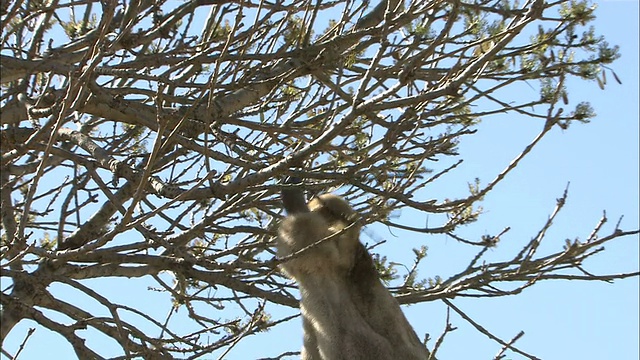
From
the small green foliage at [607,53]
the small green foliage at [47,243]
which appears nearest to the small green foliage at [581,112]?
the small green foliage at [607,53]

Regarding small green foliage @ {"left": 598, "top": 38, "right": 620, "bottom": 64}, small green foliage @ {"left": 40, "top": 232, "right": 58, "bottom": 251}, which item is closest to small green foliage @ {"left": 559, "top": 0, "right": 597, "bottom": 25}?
small green foliage @ {"left": 598, "top": 38, "right": 620, "bottom": 64}

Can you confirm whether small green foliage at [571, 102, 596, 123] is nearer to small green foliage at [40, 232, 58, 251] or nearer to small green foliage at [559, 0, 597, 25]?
small green foliage at [559, 0, 597, 25]

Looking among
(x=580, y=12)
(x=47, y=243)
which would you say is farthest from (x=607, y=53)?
(x=47, y=243)

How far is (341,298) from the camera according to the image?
4008 millimetres

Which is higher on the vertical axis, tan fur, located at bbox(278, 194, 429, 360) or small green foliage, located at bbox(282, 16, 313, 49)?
small green foliage, located at bbox(282, 16, 313, 49)

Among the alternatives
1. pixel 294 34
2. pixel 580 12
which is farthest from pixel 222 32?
pixel 580 12

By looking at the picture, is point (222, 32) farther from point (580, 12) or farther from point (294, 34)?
point (580, 12)

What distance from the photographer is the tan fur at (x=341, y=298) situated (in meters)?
3.94

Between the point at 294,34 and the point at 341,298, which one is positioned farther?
the point at 294,34

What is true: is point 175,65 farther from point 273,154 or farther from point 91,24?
point 91,24

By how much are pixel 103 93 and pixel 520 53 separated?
253 cm

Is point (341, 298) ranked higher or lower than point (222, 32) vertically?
lower

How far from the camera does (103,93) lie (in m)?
4.95

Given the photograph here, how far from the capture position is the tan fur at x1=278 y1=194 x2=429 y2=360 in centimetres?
394
